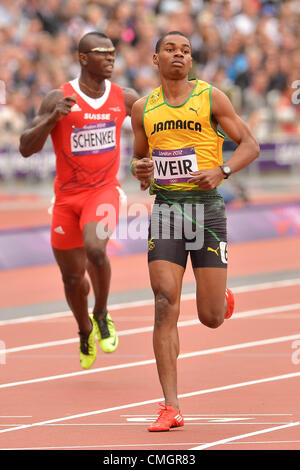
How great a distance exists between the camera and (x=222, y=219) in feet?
26.1

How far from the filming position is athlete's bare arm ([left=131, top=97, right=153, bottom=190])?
780 cm

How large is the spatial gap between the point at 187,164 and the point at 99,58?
100 inches

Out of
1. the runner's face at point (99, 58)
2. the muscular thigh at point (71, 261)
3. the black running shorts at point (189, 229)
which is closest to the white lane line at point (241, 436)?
the black running shorts at point (189, 229)

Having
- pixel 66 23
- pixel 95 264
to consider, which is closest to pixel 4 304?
pixel 95 264

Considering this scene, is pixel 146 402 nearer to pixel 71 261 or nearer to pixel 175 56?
pixel 71 261

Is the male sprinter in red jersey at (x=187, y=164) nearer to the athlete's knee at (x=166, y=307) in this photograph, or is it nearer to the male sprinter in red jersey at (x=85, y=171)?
the athlete's knee at (x=166, y=307)

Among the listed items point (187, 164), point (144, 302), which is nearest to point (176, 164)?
point (187, 164)

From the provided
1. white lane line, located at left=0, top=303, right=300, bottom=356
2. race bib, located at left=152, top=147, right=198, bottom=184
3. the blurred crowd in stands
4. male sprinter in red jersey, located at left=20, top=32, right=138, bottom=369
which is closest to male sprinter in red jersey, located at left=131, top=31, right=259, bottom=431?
race bib, located at left=152, top=147, right=198, bottom=184

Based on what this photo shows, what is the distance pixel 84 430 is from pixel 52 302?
645 centimetres

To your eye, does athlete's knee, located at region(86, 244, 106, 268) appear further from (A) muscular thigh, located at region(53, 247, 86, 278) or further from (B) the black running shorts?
(B) the black running shorts

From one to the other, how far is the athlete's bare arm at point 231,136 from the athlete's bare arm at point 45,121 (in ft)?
7.02

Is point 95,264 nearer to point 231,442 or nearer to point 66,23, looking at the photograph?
point 231,442

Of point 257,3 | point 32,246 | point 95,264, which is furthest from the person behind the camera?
point 257,3

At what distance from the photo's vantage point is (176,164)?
305 inches
